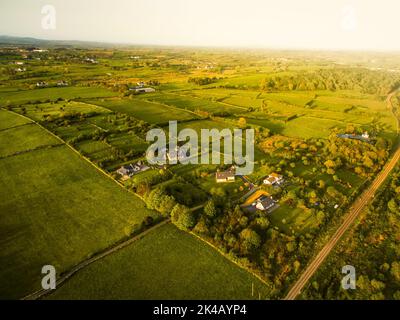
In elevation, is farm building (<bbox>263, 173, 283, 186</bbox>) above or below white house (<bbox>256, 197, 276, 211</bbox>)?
above

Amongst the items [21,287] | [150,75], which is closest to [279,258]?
[21,287]

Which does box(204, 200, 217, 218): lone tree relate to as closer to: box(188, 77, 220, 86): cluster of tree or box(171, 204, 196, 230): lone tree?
box(171, 204, 196, 230): lone tree

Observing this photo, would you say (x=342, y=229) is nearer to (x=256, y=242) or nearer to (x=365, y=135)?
(x=256, y=242)

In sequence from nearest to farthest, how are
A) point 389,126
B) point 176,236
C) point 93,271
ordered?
point 93,271 → point 176,236 → point 389,126

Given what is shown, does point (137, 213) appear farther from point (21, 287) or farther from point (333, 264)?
point (333, 264)

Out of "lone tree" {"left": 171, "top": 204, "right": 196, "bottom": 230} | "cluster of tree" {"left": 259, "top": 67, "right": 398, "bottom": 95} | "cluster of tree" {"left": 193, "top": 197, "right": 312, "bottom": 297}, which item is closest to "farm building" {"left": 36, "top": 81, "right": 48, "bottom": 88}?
"cluster of tree" {"left": 259, "top": 67, "right": 398, "bottom": 95}

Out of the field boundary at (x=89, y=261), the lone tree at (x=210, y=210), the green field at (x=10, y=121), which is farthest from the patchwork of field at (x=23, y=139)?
the lone tree at (x=210, y=210)

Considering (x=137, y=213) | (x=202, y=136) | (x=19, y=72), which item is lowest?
(x=137, y=213)
